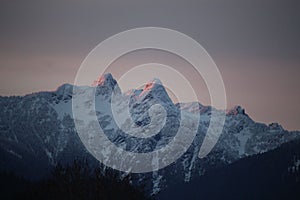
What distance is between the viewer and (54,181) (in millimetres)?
153000

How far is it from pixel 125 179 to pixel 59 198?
77.7ft

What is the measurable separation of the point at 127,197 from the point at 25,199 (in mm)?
21397

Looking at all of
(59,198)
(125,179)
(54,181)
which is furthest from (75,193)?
(125,179)

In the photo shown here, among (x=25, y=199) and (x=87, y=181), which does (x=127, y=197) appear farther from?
(x=25, y=199)

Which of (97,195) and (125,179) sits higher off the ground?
(125,179)

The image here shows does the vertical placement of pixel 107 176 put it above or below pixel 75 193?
above

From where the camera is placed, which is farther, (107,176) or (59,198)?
(107,176)

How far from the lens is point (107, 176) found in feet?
529

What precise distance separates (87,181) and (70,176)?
431 cm

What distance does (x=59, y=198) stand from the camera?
142 m

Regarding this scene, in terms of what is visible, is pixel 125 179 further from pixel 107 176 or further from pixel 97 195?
pixel 97 195

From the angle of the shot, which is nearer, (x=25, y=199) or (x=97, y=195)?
(x=97, y=195)

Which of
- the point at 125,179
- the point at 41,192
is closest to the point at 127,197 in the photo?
the point at 125,179

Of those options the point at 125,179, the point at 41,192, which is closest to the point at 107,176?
the point at 125,179
